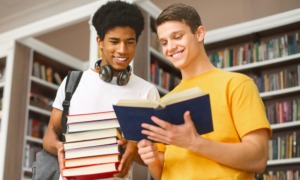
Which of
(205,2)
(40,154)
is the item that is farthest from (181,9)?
(205,2)

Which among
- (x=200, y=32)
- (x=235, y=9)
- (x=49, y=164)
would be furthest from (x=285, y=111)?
(x=200, y=32)

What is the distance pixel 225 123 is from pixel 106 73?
68 centimetres

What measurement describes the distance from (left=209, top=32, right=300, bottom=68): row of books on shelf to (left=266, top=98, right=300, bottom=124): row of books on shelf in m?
0.50

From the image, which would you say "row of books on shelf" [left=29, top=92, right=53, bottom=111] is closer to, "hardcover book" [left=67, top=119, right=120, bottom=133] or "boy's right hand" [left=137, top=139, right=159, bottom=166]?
"hardcover book" [left=67, top=119, right=120, bottom=133]

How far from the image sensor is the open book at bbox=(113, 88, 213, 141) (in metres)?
1.24

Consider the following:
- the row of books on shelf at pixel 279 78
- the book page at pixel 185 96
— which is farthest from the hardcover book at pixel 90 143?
the row of books on shelf at pixel 279 78

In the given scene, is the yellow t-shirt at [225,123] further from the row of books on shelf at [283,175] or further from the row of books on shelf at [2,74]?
the row of books on shelf at [2,74]

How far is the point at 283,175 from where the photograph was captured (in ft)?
14.3

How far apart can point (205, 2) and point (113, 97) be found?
4189 millimetres

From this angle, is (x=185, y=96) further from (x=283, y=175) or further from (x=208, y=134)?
(x=283, y=175)

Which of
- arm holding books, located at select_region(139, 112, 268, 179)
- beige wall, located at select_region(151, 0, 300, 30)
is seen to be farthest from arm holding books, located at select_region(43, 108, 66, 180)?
beige wall, located at select_region(151, 0, 300, 30)

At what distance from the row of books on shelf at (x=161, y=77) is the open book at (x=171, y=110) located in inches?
106

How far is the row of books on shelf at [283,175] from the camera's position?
430 cm

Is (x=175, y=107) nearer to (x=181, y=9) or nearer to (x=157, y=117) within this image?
(x=157, y=117)
